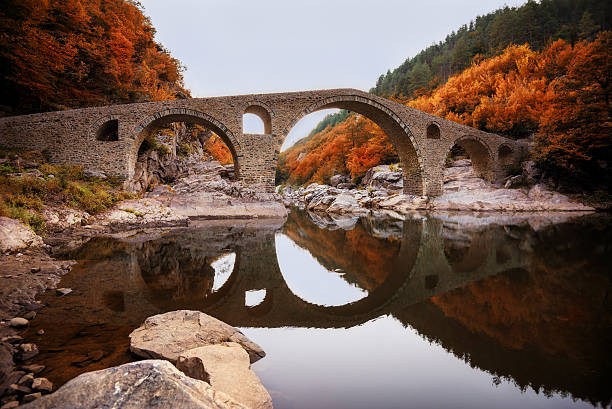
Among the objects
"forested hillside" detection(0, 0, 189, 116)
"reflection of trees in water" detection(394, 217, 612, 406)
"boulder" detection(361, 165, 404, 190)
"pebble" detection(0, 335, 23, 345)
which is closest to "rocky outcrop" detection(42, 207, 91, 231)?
"pebble" detection(0, 335, 23, 345)

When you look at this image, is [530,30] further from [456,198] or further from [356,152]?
[456,198]

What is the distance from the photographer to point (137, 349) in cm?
243

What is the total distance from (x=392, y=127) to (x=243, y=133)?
445 inches

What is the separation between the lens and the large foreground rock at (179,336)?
2.42 m

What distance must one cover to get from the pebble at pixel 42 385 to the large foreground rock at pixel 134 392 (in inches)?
29.8

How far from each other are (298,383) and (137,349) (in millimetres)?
1460

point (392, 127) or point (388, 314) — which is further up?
point (392, 127)

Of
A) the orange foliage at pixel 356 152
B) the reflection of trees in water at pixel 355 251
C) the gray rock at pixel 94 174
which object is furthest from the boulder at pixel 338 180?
the gray rock at pixel 94 174

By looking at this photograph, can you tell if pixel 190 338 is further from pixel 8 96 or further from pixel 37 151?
pixel 8 96

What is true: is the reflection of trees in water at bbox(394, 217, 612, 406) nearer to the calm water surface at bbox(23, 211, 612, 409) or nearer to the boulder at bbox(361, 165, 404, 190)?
the calm water surface at bbox(23, 211, 612, 409)

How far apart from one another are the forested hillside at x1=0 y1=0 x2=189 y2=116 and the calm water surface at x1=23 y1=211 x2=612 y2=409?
12832mm

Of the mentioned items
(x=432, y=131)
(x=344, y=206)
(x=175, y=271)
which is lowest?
(x=175, y=271)

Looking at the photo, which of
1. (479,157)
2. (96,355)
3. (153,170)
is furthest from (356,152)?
(96,355)

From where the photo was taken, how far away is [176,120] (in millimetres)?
15797
